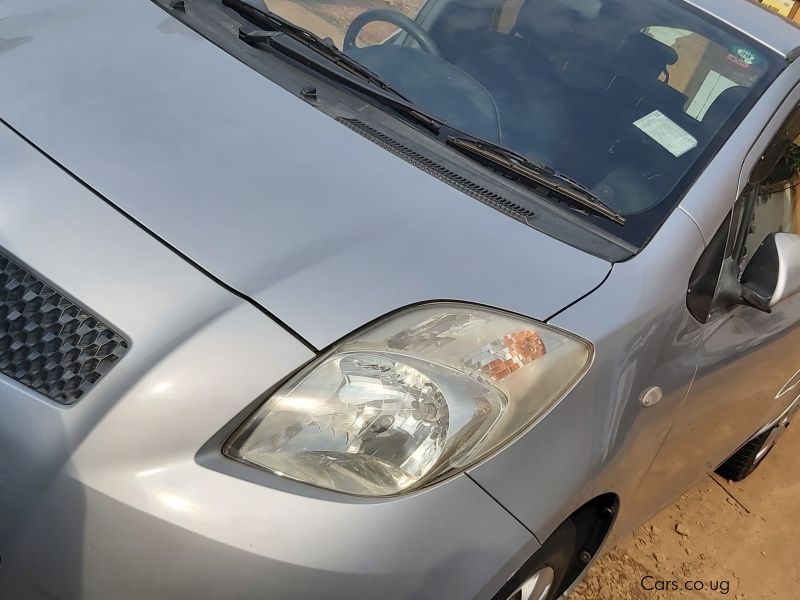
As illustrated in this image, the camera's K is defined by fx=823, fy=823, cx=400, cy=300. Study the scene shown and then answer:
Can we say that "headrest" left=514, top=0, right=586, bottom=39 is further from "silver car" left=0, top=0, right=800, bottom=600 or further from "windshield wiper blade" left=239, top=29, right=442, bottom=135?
"windshield wiper blade" left=239, top=29, right=442, bottom=135

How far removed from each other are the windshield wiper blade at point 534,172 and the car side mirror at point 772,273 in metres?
0.36

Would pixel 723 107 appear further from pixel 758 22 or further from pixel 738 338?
pixel 738 338

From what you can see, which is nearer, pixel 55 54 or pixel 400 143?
pixel 55 54

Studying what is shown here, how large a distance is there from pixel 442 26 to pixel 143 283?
60.3 inches

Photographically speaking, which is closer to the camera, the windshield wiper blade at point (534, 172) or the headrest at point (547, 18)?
the windshield wiper blade at point (534, 172)

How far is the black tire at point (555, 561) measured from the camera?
5.16ft

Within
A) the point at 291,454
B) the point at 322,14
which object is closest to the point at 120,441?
the point at 291,454

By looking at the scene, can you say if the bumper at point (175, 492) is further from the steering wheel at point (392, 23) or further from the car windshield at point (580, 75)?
the steering wheel at point (392, 23)

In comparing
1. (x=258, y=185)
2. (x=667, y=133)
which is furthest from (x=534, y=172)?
(x=258, y=185)

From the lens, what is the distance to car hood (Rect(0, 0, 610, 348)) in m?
1.41

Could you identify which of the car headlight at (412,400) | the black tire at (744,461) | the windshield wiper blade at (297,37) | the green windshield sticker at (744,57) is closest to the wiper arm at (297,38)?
the windshield wiper blade at (297,37)

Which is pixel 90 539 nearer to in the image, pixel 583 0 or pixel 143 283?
pixel 143 283

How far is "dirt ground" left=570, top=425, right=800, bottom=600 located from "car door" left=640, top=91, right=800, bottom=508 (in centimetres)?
43

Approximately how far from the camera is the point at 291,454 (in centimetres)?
130
